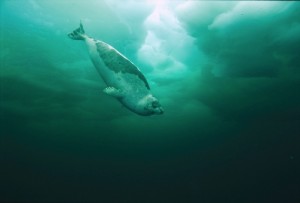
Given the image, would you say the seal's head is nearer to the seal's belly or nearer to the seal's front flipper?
the seal's belly

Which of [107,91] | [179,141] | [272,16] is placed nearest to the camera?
[107,91]

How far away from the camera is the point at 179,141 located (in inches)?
1188

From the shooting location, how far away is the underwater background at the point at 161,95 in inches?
415

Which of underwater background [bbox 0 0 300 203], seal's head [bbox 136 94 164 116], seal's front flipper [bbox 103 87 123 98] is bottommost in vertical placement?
seal's head [bbox 136 94 164 116]

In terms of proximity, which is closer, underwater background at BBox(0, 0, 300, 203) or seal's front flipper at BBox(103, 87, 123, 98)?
seal's front flipper at BBox(103, 87, 123, 98)

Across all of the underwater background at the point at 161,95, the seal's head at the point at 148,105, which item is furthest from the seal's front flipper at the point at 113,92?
the underwater background at the point at 161,95

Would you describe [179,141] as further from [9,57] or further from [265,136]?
[9,57]

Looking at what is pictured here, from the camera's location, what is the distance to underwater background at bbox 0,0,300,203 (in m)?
10.5

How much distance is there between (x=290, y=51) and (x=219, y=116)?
10.3m

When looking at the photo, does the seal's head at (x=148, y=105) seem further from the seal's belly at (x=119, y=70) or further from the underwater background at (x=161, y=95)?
the underwater background at (x=161, y=95)

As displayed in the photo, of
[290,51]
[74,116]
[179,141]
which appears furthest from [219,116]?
[74,116]

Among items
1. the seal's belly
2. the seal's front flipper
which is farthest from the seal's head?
the seal's front flipper

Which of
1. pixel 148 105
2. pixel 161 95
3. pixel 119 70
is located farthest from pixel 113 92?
pixel 161 95

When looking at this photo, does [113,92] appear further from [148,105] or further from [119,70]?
[148,105]
